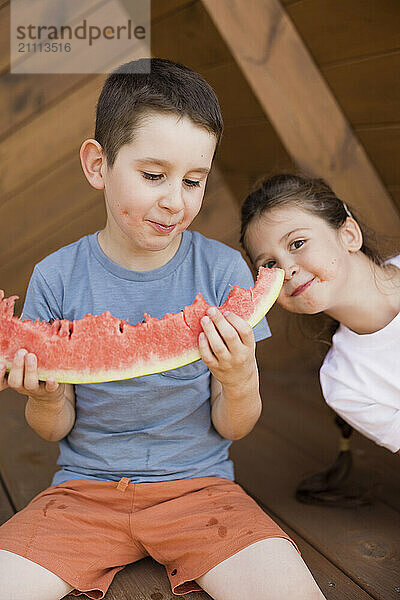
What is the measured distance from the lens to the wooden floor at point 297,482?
164 cm

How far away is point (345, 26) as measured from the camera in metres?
2.13

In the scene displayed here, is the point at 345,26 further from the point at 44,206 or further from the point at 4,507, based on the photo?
the point at 4,507

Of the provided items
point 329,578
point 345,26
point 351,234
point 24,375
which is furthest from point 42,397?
point 345,26

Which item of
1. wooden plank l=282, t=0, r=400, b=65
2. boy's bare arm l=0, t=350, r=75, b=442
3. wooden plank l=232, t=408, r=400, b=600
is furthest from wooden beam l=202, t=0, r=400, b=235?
boy's bare arm l=0, t=350, r=75, b=442

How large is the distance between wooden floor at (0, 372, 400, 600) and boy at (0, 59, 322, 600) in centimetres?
14

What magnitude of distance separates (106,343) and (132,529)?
46cm

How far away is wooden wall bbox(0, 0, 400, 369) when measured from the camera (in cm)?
216

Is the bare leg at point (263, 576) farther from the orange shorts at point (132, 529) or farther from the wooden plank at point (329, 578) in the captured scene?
the wooden plank at point (329, 578)

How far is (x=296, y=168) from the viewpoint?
222 cm

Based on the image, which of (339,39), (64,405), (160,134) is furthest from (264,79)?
(64,405)

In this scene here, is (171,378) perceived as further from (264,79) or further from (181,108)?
(264,79)

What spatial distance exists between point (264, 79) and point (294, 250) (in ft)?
2.06

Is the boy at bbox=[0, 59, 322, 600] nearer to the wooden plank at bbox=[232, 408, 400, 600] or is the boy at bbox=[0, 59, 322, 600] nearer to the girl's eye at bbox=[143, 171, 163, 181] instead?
the girl's eye at bbox=[143, 171, 163, 181]

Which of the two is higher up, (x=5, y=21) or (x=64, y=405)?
(x=5, y=21)
